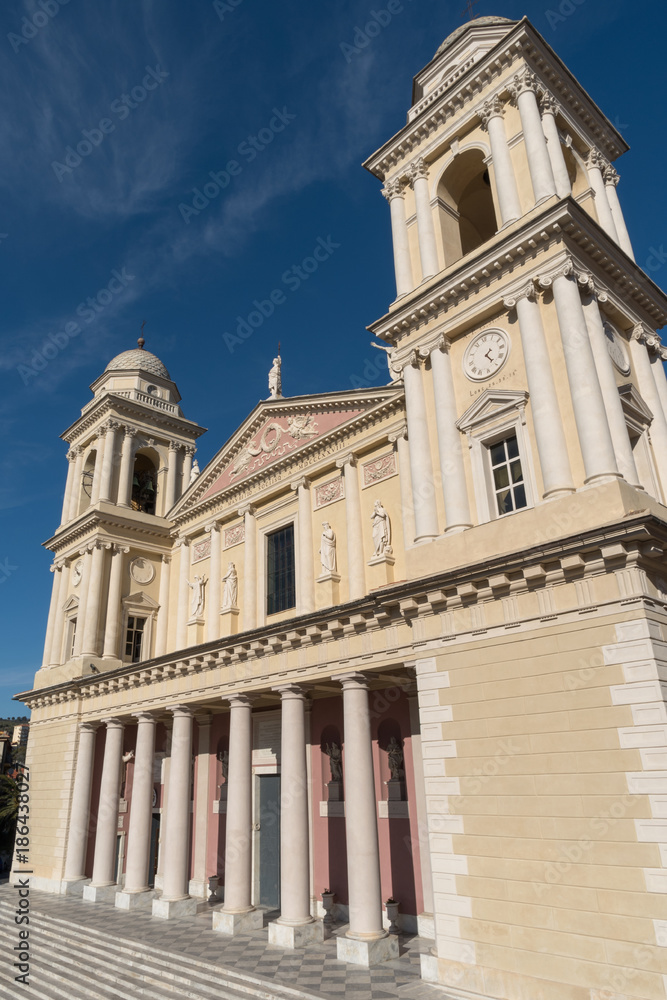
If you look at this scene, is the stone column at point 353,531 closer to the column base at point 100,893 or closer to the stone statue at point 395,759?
the stone statue at point 395,759

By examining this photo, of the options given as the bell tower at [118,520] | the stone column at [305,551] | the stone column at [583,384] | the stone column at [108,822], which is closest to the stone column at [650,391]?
the stone column at [583,384]

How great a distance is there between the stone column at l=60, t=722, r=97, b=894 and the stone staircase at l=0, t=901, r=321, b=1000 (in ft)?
14.2

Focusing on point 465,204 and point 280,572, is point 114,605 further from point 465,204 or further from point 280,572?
point 465,204

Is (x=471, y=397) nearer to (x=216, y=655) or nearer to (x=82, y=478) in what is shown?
(x=216, y=655)

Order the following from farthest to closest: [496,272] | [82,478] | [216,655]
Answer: [82,478] → [216,655] → [496,272]

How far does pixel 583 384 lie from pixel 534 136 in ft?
18.5

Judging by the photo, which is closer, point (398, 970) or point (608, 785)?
point (608, 785)

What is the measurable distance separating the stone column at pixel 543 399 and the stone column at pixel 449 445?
1.60 metres

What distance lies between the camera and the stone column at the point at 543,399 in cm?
1066

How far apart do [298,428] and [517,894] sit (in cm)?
1318

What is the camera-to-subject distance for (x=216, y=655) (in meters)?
17.5

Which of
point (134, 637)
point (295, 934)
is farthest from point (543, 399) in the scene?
point (134, 637)

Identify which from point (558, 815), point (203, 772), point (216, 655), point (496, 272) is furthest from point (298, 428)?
point (558, 815)

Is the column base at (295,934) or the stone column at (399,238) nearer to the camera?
the column base at (295,934)
